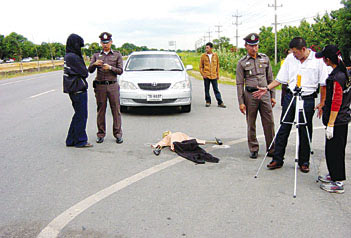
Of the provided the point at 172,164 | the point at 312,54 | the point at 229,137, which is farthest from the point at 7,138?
the point at 312,54

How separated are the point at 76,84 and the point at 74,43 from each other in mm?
736

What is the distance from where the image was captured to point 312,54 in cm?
514

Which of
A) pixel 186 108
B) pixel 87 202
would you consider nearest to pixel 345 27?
pixel 186 108

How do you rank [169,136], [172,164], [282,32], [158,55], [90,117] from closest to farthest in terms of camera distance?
[172,164]
[169,136]
[90,117]
[158,55]
[282,32]

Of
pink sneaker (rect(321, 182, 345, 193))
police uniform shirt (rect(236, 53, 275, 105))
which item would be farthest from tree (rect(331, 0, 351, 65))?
pink sneaker (rect(321, 182, 345, 193))

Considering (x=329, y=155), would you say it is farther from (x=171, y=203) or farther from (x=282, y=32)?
(x=282, y=32)

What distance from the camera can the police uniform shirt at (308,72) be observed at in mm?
5102

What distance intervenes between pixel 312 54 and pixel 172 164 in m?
2.61

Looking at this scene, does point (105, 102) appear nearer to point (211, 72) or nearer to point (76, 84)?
point (76, 84)

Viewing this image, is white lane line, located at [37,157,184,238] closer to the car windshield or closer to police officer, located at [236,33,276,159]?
police officer, located at [236,33,276,159]

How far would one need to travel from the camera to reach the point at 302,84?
17.1 feet

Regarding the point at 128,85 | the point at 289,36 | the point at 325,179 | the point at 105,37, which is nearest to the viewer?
the point at 325,179

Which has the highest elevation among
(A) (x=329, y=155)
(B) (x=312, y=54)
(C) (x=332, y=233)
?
(B) (x=312, y=54)

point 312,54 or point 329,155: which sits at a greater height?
point 312,54
